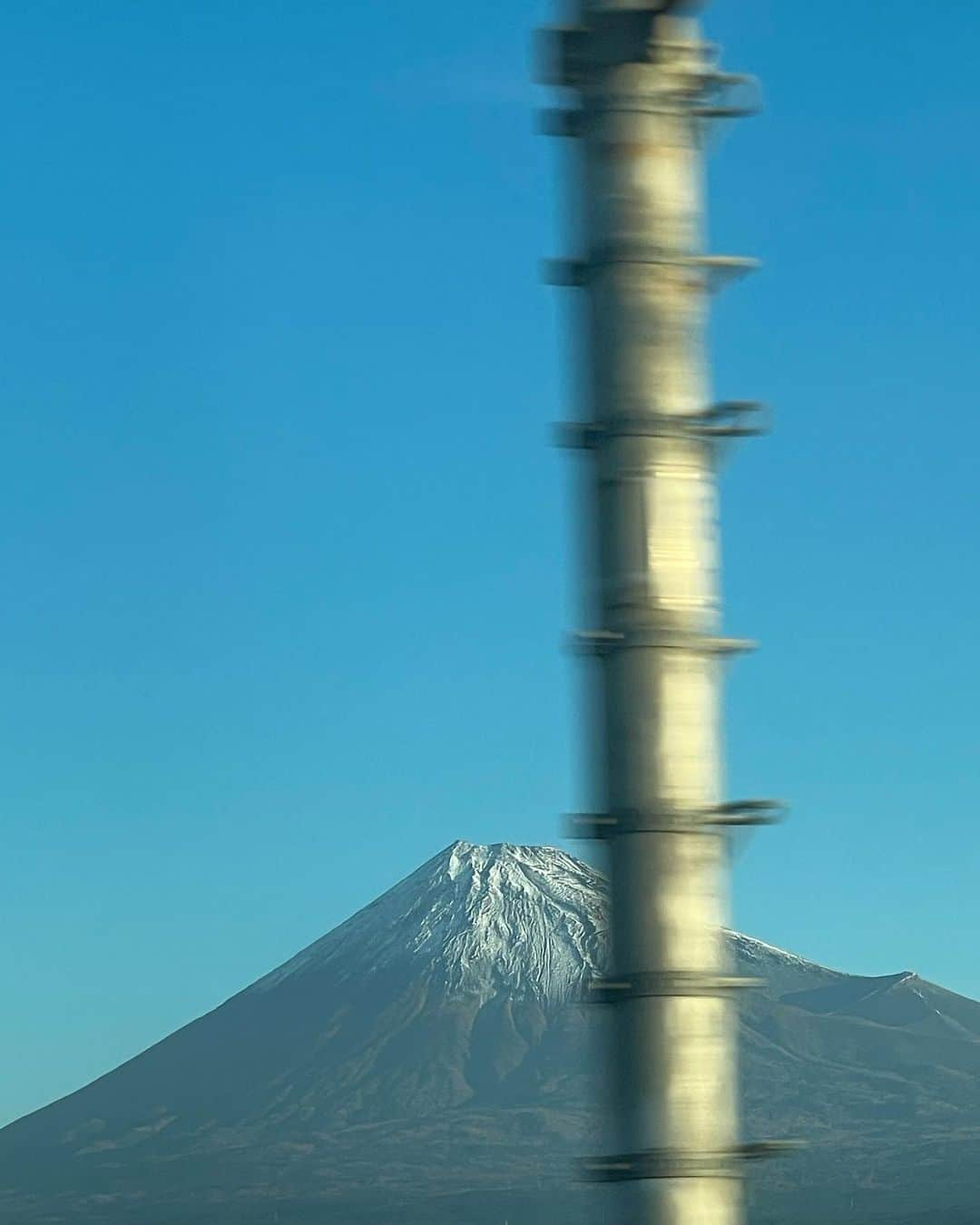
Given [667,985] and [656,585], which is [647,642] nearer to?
[656,585]

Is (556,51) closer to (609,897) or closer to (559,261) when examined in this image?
(559,261)

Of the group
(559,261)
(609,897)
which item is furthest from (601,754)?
(559,261)

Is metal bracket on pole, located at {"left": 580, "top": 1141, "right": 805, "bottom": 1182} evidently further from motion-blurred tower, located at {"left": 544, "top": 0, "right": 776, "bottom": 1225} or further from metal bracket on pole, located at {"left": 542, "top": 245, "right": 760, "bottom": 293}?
metal bracket on pole, located at {"left": 542, "top": 245, "right": 760, "bottom": 293}

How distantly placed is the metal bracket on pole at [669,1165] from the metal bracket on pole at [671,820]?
0.92 metres

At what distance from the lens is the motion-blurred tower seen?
6.16 m

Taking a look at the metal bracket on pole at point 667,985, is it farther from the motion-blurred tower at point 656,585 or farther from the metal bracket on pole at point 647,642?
the metal bracket on pole at point 647,642

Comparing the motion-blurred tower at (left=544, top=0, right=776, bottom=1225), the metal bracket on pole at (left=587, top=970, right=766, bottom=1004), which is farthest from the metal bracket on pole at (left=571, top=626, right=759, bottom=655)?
the metal bracket on pole at (left=587, top=970, right=766, bottom=1004)

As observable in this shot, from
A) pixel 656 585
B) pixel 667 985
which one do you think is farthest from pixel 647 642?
pixel 667 985

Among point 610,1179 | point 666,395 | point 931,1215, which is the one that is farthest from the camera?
point 931,1215

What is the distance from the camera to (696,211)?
679 cm

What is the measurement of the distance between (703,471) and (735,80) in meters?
1.30

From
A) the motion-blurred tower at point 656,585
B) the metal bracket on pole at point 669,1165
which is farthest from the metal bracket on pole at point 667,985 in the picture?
the metal bracket on pole at point 669,1165

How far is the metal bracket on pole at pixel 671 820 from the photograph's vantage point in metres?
6.32

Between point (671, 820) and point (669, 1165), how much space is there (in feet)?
3.23
